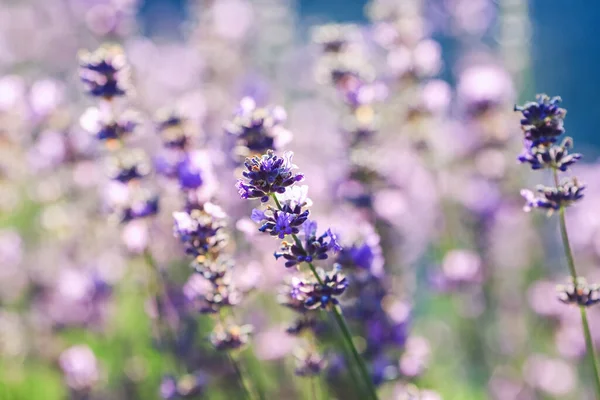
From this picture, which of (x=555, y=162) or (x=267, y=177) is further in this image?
(x=555, y=162)

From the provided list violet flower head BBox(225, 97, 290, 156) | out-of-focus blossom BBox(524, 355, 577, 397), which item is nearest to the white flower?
violet flower head BBox(225, 97, 290, 156)

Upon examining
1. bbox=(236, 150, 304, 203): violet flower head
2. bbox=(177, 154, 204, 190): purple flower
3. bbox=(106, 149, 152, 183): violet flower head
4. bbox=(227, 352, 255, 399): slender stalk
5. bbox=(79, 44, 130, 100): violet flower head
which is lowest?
bbox=(227, 352, 255, 399): slender stalk

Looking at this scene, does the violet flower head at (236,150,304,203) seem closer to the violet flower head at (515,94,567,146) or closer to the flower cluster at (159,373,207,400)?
the violet flower head at (515,94,567,146)

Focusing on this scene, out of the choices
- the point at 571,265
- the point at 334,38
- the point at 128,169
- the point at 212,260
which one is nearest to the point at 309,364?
the point at 212,260

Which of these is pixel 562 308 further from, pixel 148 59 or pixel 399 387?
pixel 148 59

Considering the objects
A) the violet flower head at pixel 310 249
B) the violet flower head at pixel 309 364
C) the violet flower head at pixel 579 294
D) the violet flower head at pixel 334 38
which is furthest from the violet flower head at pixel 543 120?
the violet flower head at pixel 334 38

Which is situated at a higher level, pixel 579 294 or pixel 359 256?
pixel 359 256

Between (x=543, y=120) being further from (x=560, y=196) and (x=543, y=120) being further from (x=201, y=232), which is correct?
(x=201, y=232)
